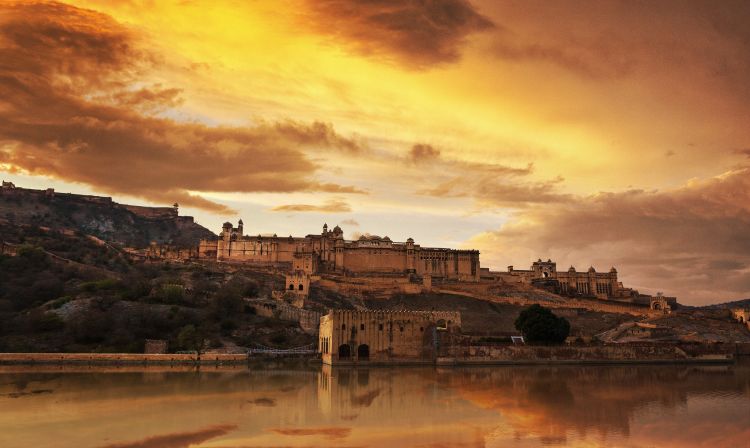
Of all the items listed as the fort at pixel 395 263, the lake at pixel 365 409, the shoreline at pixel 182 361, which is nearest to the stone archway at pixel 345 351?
the shoreline at pixel 182 361

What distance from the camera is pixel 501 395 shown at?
1090 inches

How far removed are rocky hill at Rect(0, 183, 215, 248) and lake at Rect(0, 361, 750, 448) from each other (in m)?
70.7

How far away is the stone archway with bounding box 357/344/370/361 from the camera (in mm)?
39875

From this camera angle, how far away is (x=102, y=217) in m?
116

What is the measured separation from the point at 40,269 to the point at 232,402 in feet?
137

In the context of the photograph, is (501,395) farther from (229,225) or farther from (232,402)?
(229,225)

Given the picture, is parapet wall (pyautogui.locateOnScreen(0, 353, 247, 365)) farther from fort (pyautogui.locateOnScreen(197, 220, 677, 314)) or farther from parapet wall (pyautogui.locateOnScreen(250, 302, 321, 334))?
fort (pyautogui.locateOnScreen(197, 220, 677, 314))

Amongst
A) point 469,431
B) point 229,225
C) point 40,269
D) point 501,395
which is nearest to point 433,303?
point 229,225

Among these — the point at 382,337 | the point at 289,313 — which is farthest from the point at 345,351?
the point at 289,313

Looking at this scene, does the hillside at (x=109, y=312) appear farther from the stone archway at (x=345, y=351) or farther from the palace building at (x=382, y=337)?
the palace building at (x=382, y=337)

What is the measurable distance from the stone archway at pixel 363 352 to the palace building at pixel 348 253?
43.3 meters

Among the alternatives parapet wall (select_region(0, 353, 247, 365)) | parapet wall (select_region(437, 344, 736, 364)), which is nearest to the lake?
parapet wall (select_region(0, 353, 247, 365))

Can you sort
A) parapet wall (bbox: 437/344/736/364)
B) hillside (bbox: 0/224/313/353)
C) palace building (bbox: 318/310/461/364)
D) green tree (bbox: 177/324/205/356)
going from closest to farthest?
1. palace building (bbox: 318/310/461/364)
2. parapet wall (bbox: 437/344/736/364)
3. green tree (bbox: 177/324/205/356)
4. hillside (bbox: 0/224/313/353)

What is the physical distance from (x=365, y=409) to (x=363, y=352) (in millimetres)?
16549
